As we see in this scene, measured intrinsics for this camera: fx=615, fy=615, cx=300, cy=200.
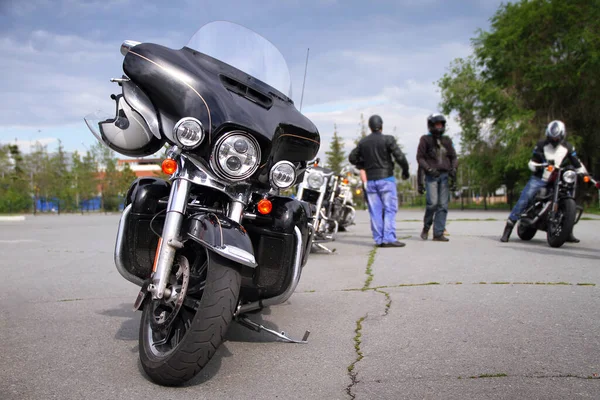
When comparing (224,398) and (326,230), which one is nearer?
(224,398)

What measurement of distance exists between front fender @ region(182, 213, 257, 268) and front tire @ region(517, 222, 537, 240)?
7.55 metres

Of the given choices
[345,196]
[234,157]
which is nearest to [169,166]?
[234,157]

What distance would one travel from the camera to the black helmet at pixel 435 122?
1006cm

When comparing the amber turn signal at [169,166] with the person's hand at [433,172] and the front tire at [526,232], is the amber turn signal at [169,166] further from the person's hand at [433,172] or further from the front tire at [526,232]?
the front tire at [526,232]

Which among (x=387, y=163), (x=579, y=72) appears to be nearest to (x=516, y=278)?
(x=387, y=163)

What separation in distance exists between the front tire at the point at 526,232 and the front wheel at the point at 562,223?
0.86 meters

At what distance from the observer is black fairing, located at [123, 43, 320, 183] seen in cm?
331

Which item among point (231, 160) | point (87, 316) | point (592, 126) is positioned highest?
point (592, 126)

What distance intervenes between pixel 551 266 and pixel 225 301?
193 inches

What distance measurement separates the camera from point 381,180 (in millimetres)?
9336

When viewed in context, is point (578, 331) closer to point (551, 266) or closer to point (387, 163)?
point (551, 266)

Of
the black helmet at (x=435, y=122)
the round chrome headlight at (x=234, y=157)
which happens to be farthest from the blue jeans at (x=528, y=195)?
the round chrome headlight at (x=234, y=157)

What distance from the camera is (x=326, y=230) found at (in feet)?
31.6

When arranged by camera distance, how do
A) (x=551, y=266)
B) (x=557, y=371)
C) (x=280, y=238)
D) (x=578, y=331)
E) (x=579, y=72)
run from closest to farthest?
1. (x=557, y=371)
2. (x=280, y=238)
3. (x=578, y=331)
4. (x=551, y=266)
5. (x=579, y=72)
